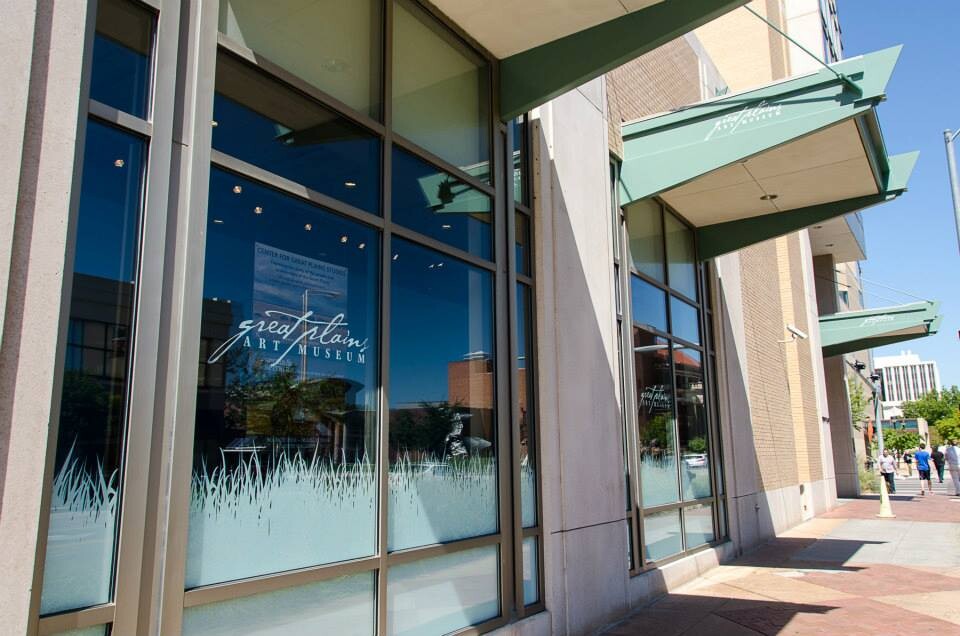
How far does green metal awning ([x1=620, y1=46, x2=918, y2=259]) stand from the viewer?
923 cm

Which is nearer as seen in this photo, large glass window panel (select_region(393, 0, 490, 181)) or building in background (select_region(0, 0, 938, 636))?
building in background (select_region(0, 0, 938, 636))

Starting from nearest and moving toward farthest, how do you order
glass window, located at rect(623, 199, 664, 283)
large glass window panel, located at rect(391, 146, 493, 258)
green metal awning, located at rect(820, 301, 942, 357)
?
large glass window panel, located at rect(391, 146, 493, 258)
glass window, located at rect(623, 199, 664, 283)
green metal awning, located at rect(820, 301, 942, 357)

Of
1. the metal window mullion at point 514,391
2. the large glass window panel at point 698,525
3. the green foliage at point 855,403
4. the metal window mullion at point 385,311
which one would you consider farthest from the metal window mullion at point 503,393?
the green foliage at point 855,403

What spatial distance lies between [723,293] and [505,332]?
331 inches

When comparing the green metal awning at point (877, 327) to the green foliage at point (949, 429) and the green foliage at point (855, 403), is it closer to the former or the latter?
the green foliage at point (855, 403)

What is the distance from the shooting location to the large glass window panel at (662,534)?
9.76m

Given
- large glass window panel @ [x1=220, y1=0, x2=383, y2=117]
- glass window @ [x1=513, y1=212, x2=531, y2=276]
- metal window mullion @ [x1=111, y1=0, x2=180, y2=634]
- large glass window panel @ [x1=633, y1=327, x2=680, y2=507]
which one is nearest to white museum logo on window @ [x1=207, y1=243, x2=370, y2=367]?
metal window mullion @ [x1=111, y1=0, x2=180, y2=634]

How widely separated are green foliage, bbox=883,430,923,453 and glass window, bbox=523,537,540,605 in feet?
233

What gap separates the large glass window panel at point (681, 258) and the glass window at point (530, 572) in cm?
624

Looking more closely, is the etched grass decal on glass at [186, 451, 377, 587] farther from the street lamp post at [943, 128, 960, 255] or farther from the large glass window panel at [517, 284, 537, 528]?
the street lamp post at [943, 128, 960, 255]

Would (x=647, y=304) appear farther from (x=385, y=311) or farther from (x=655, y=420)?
(x=385, y=311)

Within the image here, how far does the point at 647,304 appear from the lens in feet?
36.0

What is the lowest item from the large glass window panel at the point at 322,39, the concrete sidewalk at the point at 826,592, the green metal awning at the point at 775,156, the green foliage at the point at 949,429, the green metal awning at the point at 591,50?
the concrete sidewalk at the point at 826,592

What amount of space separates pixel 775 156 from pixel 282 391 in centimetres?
858
